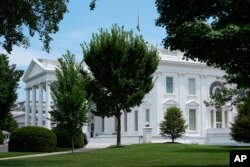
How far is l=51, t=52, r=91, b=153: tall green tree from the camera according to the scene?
30797 millimetres

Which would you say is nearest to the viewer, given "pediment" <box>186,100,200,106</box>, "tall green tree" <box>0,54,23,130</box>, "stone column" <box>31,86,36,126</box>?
"tall green tree" <box>0,54,23,130</box>

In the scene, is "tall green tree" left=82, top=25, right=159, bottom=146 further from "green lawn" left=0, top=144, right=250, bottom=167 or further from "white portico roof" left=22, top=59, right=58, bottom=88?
"white portico roof" left=22, top=59, right=58, bottom=88

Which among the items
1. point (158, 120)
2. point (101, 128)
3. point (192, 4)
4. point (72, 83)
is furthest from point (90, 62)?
point (101, 128)

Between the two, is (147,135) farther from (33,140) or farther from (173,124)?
(33,140)

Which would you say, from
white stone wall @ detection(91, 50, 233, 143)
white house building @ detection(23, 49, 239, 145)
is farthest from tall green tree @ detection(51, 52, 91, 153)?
white stone wall @ detection(91, 50, 233, 143)

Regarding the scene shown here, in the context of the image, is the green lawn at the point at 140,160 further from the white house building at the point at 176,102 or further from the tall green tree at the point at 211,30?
the white house building at the point at 176,102

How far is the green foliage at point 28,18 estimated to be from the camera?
1880 centimetres

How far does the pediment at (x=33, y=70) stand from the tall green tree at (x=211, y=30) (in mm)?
52811

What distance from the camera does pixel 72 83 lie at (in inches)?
1230

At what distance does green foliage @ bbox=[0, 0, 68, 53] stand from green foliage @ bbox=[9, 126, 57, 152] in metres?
15.1

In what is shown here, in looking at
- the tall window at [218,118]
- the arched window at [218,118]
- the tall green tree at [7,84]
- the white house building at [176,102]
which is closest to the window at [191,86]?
the white house building at [176,102]

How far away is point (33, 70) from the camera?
238 ft

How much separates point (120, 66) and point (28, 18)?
16183 mm

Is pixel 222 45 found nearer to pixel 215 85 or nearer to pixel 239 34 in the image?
pixel 239 34
